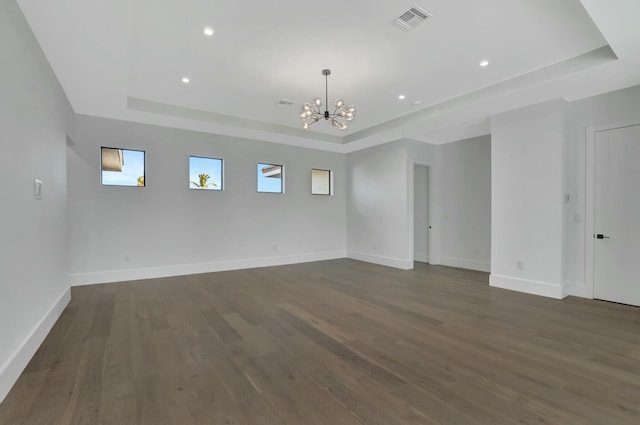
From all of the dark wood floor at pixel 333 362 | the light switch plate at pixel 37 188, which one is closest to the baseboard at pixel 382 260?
the dark wood floor at pixel 333 362

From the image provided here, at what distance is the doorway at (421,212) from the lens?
24.4ft

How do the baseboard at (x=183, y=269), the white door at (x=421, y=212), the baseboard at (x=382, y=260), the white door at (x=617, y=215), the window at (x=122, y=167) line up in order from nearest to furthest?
the white door at (x=617, y=215) → the baseboard at (x=183, y=269) → the window at (x=122, y=167) → the baseboard at (x=382, y=260) → the white door at (x=421, y=212)

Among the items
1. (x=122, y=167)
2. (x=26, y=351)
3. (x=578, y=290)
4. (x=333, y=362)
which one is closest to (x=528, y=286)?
(x=578, y=290)

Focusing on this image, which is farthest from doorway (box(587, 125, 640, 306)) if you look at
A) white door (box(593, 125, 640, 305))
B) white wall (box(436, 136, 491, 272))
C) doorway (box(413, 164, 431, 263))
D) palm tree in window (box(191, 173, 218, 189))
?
palm tree in window (box(191, 173, 218, 189))

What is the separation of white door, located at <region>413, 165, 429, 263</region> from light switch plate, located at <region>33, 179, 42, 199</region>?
7074 mm

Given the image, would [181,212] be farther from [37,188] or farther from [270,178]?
[37,188]

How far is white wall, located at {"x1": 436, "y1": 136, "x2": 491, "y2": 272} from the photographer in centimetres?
618

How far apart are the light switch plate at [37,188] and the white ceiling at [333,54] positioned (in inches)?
53.1

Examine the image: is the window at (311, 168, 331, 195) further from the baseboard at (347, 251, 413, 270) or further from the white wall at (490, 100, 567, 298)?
→ the white wall at (490, 100, 567, 298)

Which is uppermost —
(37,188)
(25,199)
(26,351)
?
(37,188)

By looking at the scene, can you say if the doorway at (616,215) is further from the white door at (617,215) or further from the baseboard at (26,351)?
the baseboard at (26,351)

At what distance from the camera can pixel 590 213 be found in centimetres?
426

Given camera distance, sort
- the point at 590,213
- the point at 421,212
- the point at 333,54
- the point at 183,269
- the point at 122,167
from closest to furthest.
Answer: the point at 333,54
the point at 590,213
the point at 122,167
the point at 183,269
the point at 421,212

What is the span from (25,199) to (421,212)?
23.8 ft
